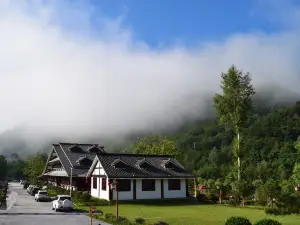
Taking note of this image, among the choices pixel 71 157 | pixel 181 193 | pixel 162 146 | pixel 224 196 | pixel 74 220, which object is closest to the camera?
pixel 74 220

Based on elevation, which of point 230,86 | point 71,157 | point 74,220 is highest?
point 230,86

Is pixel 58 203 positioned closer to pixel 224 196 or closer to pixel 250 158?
pixel 224 196

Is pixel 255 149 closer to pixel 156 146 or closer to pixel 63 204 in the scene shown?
pixel 156 146

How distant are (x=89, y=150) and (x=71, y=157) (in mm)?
4333

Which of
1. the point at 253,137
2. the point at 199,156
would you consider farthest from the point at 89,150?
the point at 253,137

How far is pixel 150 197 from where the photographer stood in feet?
160

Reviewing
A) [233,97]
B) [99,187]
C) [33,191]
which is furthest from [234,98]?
[33,191]

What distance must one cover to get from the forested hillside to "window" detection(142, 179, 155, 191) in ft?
120

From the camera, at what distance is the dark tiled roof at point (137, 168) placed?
155 feet

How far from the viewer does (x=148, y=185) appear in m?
49.0

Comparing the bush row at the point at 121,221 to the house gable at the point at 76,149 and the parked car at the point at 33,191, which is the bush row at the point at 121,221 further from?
the house gable at the point at 76,149

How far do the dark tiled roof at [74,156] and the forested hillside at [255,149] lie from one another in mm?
29382

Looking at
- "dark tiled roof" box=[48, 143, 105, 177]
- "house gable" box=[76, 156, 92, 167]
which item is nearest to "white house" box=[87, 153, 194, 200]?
"dark tiled roof" box=[48, 143, 105, 177]

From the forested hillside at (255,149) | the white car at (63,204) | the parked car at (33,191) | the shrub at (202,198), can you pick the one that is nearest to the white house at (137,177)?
the shrub at (202,198)
